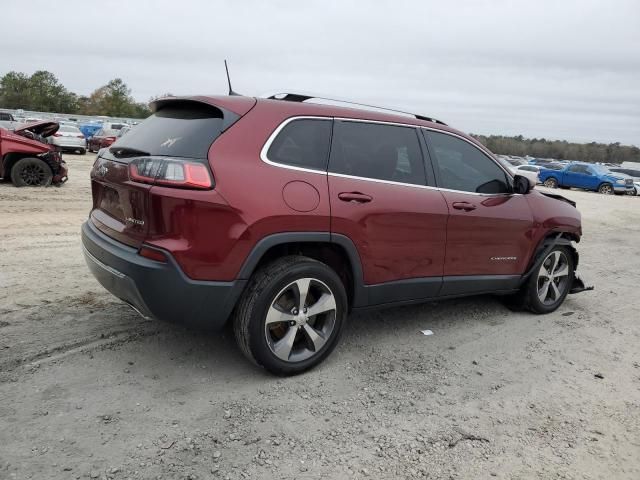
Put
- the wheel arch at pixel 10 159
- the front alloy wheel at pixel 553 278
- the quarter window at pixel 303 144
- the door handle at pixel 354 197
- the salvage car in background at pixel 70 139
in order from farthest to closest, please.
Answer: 1. the salvage car in background at pixel 70 139
2. the wheel arch at pixel 10 159
3. the front alloy wheel at pixel 553 278
4. the door handle at pixel 354 197
5. the quarter window at pixel 303 144

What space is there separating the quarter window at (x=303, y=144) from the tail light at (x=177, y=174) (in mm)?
448

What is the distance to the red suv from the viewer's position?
3.05 m

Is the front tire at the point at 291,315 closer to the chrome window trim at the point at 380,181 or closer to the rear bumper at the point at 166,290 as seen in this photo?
the rear bumper at the point at 166,290

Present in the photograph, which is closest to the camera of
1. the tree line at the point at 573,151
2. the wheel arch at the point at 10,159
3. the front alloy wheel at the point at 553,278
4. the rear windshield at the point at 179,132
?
the rear windshield at the point at 179,132

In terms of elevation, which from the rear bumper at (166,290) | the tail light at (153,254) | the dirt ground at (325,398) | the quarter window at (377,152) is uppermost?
the quarter window at (377,152)

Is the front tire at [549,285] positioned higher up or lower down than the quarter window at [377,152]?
lower down

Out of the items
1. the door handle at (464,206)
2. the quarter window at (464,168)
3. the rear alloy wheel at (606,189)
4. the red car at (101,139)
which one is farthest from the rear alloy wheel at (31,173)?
the rear alloy wheel at (606,189)

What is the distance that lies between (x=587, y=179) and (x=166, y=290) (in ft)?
95.0

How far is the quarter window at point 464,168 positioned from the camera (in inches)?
166

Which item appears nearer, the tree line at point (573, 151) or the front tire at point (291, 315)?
the front tire at point (291, 315)

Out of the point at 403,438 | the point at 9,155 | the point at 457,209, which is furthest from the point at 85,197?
the point at 403,438

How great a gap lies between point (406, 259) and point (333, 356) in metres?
0.90

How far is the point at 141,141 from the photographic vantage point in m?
3.49

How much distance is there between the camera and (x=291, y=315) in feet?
11.1
